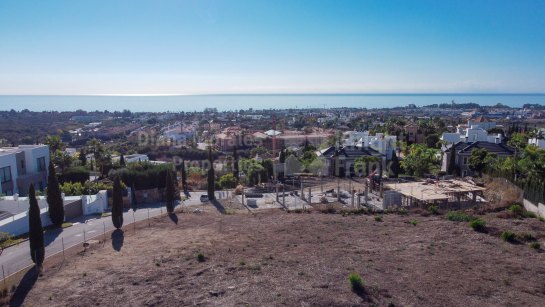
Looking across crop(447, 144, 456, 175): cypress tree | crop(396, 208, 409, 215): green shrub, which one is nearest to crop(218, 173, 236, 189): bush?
crop(396, 208, 409, 215): green shrub

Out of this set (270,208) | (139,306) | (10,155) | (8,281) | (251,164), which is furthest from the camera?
(251,164)

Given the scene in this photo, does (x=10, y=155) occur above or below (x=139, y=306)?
above

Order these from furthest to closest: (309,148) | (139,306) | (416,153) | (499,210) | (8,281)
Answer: (309,148), (416,153), (499,210), (8,281), (139,306)

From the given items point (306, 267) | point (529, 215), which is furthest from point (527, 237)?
point (306, 267)

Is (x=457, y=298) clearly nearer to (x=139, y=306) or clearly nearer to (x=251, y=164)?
(x=139, y=306)

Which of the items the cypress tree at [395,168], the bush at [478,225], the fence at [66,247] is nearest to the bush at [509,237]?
the bush at [478,225]

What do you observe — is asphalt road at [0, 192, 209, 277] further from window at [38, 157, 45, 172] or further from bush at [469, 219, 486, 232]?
bush at [469, 219, 486, 232]

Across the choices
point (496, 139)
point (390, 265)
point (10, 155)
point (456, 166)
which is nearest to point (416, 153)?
point (456, 166)
